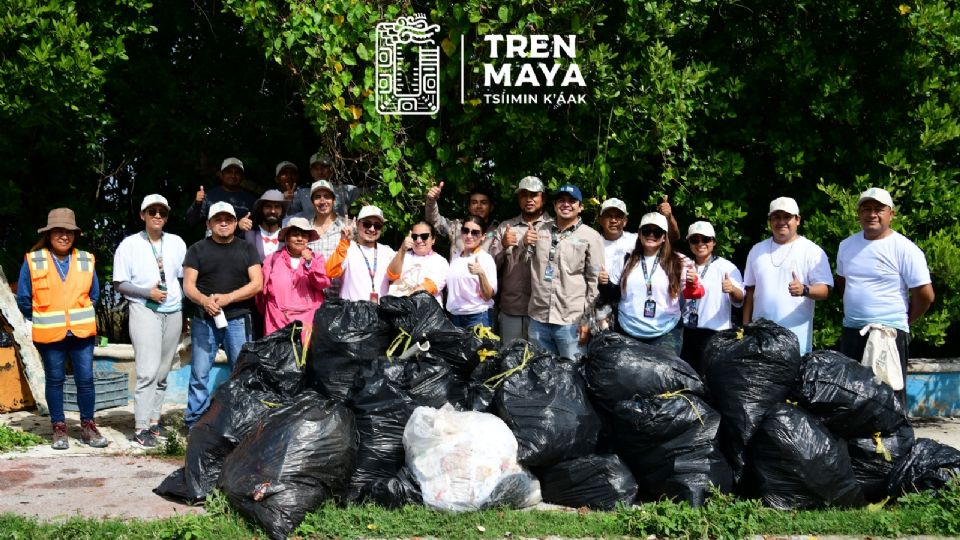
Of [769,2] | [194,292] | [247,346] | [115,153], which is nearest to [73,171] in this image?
[115,153]

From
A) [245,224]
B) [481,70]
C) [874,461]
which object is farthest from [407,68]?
[874,461]

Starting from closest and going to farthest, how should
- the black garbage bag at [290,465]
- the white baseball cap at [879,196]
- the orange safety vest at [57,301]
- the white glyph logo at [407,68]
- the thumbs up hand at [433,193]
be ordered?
the black garbage bag at [290,465] → the white baseball cap at [879,196] → the orange safety vest at [57,301] → the thumbs up hand at [433,193] → the white glyph logo at [407,68]

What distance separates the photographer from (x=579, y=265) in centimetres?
677

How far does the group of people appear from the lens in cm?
643

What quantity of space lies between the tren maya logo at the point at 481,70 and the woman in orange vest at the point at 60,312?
2580 millimetres

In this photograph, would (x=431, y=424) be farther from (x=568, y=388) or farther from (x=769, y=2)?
(x=769, y=2)

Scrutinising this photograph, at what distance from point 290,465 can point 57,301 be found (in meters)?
2.70

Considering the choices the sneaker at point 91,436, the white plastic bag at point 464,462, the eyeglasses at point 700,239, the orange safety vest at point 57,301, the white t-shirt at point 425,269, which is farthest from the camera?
the white t-shirt at point 425,269

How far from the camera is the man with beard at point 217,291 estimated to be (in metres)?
6.80

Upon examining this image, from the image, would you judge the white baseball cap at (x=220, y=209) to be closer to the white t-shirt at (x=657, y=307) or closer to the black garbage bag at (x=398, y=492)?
the black garbage bag at (x=398, y=492)

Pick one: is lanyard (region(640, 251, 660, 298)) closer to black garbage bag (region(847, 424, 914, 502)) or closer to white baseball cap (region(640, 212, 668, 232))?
white baseball cap (region(640, 212, 668, 232))

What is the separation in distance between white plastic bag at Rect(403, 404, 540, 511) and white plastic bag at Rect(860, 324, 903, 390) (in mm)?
2519

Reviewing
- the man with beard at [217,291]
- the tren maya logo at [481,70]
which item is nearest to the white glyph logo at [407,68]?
the tren maya logo at [481,70]

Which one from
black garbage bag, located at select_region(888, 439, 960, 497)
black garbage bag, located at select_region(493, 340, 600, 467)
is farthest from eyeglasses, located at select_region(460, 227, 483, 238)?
black garbage bag, located at select_region(888, 439, 960, 497)
